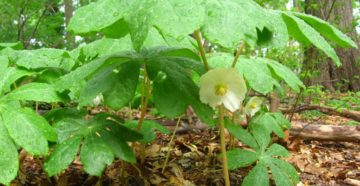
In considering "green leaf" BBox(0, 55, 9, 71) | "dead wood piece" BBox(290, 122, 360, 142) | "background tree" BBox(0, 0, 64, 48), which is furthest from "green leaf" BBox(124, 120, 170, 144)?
"background tree" BBox(0, 0, 64, 48)

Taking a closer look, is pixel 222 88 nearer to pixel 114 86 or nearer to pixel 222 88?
pixel 222 88

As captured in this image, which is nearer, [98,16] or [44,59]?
[98,16]

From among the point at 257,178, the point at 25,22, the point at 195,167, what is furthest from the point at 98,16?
the point at 25,22

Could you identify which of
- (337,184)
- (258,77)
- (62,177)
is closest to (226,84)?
(258,77)

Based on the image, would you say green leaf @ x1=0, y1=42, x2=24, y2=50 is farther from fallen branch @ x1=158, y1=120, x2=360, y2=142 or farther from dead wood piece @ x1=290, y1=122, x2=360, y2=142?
dead wood piece @ x1=290, y1=122, x2=360, y2=142

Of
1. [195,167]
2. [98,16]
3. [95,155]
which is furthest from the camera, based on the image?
[195,167]

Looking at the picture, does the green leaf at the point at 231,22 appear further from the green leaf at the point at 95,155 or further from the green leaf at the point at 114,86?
the green leaf at the point at 95,155

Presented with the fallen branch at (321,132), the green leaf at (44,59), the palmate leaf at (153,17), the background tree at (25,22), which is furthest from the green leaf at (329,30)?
the background tree at (25,22)
